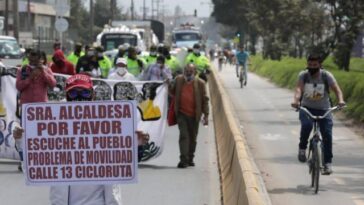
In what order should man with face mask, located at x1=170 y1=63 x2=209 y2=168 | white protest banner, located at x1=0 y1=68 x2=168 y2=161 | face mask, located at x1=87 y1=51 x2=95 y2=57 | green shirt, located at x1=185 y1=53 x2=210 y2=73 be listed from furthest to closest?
green shirt, located at x1=185 y1=53 x2=210 y2=73
face mask, located at x1=87 y1=51 x2=95 y2=57
man with face mask, located at x1=170 y1=63 x2=209 y2=168
white protest banner, located at x1=0 y1=68 x2=168 y2=161

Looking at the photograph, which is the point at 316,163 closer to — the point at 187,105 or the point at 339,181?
the point at 339,181

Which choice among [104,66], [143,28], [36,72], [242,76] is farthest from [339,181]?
[143,28]

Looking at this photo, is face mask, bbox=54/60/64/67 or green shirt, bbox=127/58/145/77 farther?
green shirt, bbox=127/58/145/77

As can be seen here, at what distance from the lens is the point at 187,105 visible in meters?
14.5

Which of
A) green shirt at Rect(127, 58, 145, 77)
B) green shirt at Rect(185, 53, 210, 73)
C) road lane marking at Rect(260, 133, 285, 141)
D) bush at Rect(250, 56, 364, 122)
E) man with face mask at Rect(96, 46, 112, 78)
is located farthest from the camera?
green shirt at Rect(185, 53, 210, 73)

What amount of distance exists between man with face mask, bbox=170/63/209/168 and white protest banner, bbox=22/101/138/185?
330 inches

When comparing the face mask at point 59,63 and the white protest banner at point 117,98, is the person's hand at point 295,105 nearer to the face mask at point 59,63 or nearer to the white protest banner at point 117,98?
the white protest banner at point 117,98

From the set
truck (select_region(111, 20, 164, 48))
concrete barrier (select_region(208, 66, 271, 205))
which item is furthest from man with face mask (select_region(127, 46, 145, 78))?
truck (select_region(111, 20, 164, 48))

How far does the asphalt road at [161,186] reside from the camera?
1123 cm

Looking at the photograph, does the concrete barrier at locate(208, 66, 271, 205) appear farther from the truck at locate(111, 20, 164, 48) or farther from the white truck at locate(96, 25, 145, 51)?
the truck at locate(111, 20, 164, 48)

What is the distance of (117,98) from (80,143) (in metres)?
8.40

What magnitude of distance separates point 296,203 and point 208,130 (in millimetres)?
10210

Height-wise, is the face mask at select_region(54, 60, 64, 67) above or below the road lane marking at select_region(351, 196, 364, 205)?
above

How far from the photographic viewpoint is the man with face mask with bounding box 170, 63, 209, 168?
14.4 metres
